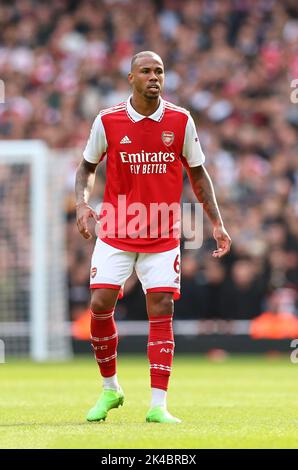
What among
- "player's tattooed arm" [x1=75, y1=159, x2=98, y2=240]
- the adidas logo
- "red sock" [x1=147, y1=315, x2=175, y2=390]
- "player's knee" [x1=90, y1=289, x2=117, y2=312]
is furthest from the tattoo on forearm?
"red sock" [x1=147, y1=315, x2=175, y2=390]

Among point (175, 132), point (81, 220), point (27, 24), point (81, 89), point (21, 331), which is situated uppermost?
point (27, 24)

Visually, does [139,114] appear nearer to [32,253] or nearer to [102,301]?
[102,301]

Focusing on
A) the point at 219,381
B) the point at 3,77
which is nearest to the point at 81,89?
the point at 3,77

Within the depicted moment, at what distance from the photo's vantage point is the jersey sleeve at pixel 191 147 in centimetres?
779

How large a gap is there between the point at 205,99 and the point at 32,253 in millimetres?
4663

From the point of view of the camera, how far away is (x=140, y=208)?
25.3 ft

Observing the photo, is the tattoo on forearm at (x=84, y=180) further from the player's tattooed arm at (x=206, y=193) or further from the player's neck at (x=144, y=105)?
the player's tattooed arm at (x=206, y=193)

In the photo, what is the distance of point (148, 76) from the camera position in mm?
7504

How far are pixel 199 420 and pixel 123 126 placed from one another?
208 centimetres

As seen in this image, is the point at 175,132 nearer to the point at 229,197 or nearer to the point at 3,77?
the point at 229,197

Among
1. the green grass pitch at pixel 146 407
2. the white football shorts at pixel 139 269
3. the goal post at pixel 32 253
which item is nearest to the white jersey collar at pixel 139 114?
the white football shorts at pixel 139 269

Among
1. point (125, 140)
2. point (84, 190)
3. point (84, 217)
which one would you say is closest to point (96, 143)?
point (125, 140)

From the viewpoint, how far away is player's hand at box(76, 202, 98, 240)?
7.43 meters
